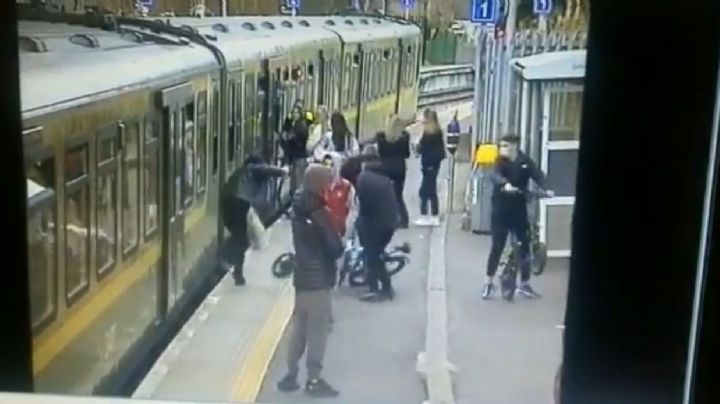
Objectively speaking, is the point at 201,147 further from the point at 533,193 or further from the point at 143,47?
the point at 533,193

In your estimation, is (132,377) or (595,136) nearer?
(595,136)

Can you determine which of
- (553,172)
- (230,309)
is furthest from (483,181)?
(230,309)

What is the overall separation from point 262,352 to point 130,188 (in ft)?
0.82

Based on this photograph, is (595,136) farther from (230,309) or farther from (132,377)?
(132,377)

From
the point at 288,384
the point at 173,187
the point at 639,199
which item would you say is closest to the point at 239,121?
the point at 173,187

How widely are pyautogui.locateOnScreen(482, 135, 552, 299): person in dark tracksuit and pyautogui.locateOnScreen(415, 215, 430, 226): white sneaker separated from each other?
75 millimetres

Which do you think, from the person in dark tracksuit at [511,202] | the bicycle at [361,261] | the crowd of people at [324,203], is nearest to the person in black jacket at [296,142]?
the crowd of people at [324,203]

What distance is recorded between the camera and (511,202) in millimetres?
1070

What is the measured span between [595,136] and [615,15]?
130 millimetres

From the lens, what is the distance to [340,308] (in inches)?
43.5

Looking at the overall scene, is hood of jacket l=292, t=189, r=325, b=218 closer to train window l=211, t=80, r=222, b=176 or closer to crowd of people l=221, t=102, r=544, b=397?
crowd of people l=221, t=102, r=544, b=397

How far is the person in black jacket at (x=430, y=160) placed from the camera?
1.07 m

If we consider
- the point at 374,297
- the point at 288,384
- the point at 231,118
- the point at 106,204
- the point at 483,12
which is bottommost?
the point at 288,384

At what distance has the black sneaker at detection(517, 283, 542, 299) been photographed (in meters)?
→ 1.07
